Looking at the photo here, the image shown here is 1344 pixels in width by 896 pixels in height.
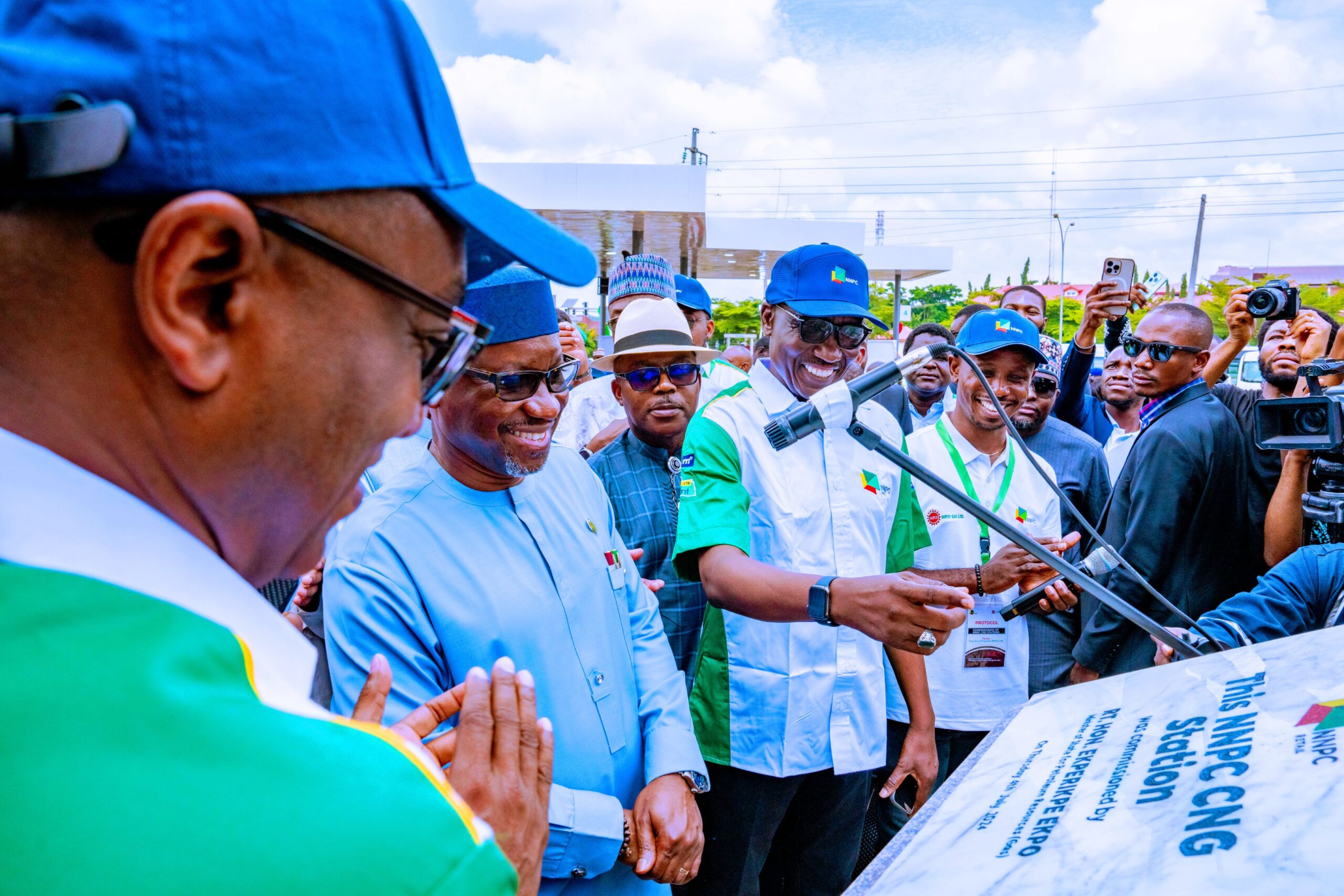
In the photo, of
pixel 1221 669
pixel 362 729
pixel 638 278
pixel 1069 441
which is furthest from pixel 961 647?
pixel 362 729

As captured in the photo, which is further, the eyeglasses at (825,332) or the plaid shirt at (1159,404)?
the plaid shirt at (1159,404)

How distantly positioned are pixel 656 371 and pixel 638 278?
1391mm

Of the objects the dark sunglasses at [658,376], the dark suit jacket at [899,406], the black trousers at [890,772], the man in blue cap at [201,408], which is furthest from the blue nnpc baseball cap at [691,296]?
the man in blue cap at [201,408]

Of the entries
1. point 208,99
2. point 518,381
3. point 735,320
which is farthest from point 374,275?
point 735,320

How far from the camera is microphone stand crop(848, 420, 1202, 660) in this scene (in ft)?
5.46

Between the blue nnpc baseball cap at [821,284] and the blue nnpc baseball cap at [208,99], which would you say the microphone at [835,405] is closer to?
the blue nnpc baseball cap at [208,99]

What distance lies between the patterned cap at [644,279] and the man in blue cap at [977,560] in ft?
5.75

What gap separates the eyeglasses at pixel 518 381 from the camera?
7.28 ft

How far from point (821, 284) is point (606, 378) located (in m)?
2.86

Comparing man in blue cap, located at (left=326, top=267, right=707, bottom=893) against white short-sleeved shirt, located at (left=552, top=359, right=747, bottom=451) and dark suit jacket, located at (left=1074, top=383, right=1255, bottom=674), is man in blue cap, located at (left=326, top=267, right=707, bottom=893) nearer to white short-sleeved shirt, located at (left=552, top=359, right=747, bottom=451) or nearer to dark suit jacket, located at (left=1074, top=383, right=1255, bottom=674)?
dark suit jacket, located at (left=1074, top=383, right=1255, bottom=674)

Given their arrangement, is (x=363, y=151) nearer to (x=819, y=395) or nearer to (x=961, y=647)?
(x=819, y=395)

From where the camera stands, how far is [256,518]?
2.65ft

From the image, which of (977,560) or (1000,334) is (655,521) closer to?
(977,560)

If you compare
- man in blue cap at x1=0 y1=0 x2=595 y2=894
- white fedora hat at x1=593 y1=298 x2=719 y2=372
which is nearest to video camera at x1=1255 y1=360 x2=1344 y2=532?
white fedora hat at x1=593 y1=298 x2=719 y2=372
